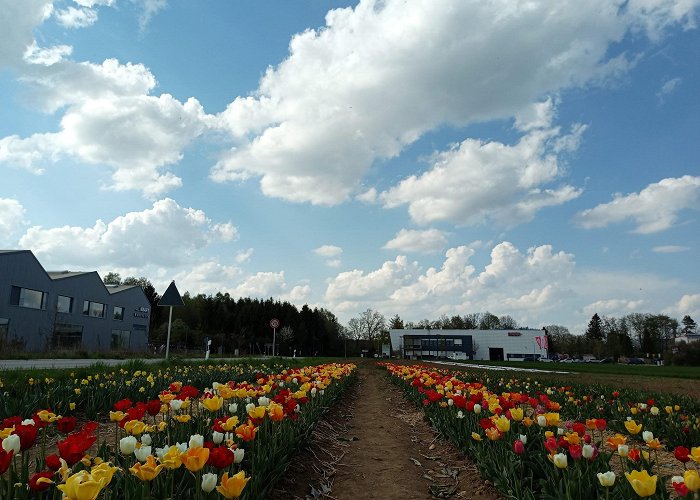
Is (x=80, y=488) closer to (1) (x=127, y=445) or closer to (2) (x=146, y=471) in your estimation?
(2) (x=146, y=471)

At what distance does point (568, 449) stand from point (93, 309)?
49.4 meters

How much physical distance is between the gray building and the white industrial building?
211 feet

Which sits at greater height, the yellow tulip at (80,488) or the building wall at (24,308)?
the building wall at (24,308)

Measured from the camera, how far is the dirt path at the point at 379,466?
443 cm

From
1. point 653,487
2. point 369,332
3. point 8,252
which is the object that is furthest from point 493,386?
point 369,332

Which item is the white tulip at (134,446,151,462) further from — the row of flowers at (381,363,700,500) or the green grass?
the green grass

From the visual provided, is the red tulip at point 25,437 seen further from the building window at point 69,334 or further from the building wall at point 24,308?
the building window at point 69,334

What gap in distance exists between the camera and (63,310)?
40344 millimetres

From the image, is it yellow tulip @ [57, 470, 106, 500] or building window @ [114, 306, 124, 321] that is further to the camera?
building window @ [114, 306, 124, 321]

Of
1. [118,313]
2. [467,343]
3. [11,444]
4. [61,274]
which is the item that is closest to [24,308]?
[61,274]

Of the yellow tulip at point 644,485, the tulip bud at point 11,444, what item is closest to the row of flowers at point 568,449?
the yellow tulip at point 644,485

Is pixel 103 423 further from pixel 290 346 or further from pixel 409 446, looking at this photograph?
pixel 290 346

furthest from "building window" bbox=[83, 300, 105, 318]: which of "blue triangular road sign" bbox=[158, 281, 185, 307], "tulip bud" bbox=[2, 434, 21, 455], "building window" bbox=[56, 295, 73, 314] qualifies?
"tulip bud" bbox=[2, 434, 21, 455]

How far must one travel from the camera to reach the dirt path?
14.5 ft
